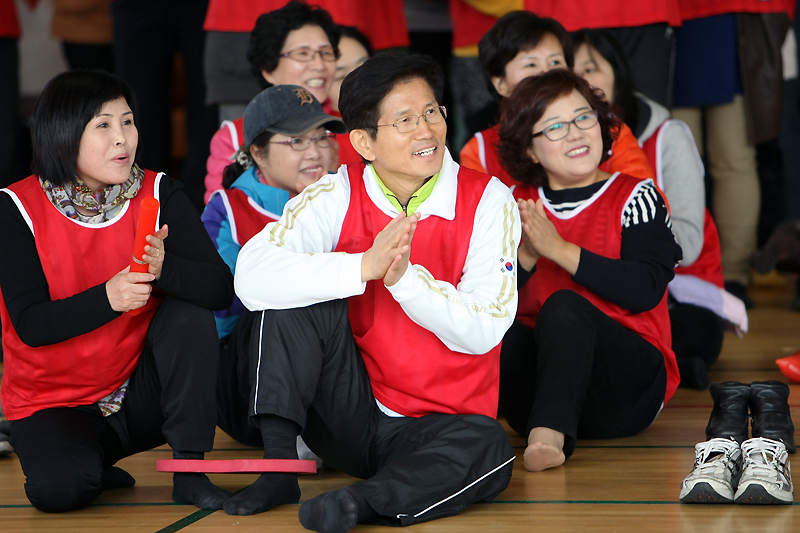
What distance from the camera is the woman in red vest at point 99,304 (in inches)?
61.1

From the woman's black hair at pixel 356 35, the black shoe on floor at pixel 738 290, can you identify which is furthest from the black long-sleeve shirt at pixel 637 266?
the black shoe on floor at pixel 738 290

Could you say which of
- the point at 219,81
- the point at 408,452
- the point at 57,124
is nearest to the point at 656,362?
the point at 408,452

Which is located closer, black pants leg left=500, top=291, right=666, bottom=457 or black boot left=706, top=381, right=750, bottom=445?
black boot left=706, top=381, right=750, bottom=445

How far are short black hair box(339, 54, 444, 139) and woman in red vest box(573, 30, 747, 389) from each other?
923 mm

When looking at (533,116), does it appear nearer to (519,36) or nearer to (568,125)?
(568,125)

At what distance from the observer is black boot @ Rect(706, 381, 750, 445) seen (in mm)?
1637

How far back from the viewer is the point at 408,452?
1507 millimetres

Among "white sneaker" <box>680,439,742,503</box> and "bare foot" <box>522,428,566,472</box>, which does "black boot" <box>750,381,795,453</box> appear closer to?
"white sneaker" <box>680,439,742,503</box>

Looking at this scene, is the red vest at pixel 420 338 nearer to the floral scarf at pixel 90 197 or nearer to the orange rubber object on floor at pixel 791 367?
the floral scarf at pixel 90 197

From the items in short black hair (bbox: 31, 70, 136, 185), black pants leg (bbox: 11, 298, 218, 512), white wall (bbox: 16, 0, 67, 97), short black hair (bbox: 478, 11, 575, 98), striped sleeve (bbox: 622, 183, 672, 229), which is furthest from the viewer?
white wall (bbox: 16, 0, 67, 97)

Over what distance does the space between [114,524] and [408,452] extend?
1.62ft

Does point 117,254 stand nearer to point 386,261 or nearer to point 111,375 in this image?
point 111,375

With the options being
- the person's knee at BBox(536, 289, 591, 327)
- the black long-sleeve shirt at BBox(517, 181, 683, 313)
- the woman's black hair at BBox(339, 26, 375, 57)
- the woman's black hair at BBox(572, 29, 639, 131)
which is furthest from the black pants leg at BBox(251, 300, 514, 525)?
the woman's black hair at BBox(339, 26, 375, 57)

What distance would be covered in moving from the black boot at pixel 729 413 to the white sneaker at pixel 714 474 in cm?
7
